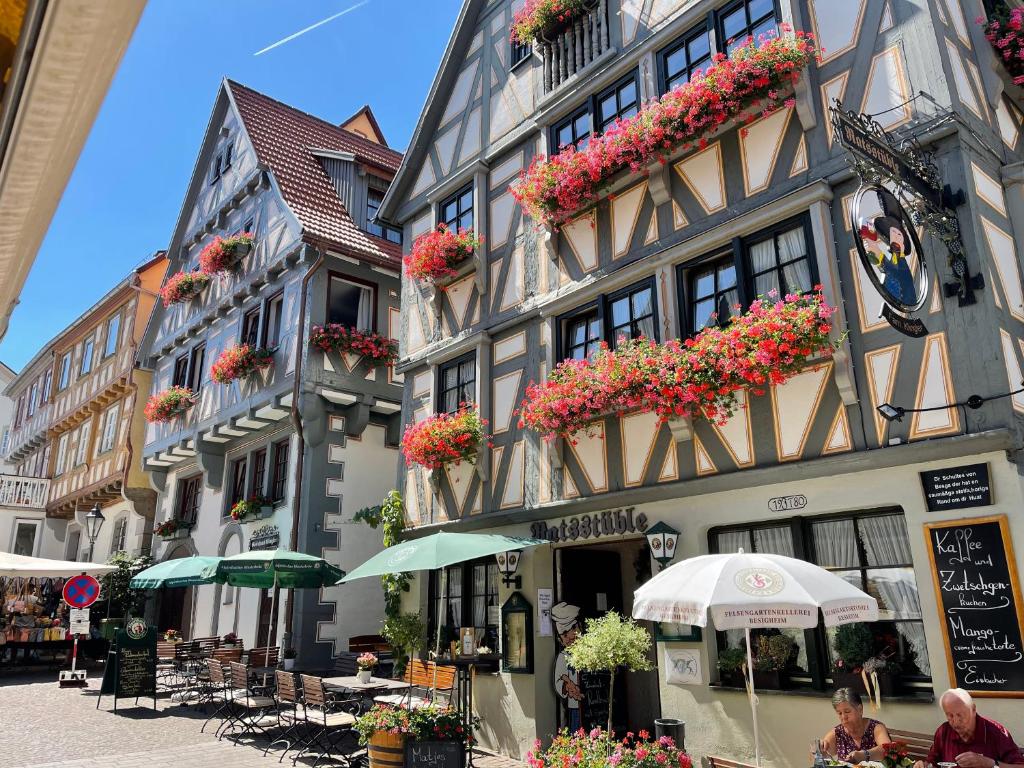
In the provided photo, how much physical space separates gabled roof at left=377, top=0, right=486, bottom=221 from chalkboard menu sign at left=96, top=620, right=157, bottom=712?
9.17 m

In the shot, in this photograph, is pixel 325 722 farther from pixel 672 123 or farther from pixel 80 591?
pixel 80 591

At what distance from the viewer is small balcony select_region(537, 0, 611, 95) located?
465 inches

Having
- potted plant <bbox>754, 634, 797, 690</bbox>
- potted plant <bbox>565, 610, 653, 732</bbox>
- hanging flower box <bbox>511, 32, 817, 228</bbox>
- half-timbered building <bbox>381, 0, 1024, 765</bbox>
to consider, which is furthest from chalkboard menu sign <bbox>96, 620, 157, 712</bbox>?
potted plant <bbox>754, 634, 797, 690</bbox>

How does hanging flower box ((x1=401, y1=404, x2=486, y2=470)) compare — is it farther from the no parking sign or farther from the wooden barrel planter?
the no parking sign

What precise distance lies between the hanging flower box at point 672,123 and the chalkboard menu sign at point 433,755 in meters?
7.01

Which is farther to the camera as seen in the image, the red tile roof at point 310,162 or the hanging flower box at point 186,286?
the hanging flower box at point 186,286

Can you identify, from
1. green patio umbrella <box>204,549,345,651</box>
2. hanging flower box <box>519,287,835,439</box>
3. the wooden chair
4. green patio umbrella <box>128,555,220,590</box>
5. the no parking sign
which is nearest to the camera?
the wooden chair

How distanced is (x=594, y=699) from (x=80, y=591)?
11475 millimetres

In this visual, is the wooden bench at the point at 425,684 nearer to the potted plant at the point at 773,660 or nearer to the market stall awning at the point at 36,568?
the potted plant at the point at 773,660

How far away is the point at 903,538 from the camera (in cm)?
737

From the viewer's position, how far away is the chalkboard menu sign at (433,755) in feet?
27.0

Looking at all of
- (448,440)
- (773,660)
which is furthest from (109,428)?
(773,660)

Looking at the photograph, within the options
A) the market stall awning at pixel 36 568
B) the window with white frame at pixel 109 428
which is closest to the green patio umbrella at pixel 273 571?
the market stall awning at pixel 36 568

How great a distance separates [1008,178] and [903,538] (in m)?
3.95
